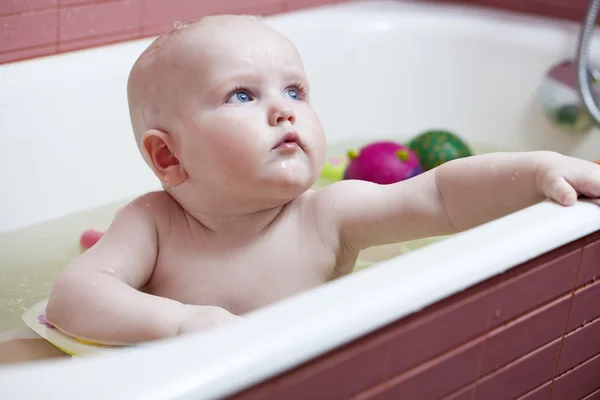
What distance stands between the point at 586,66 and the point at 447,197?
885 mm

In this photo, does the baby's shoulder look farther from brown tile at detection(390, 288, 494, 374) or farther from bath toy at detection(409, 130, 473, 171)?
bath toy at detection(409, 130, 473, 171)

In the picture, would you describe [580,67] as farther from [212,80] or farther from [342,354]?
[342,354]

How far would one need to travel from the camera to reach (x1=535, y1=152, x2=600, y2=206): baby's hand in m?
1.08

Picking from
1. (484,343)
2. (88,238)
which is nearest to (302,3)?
A: (88,238)

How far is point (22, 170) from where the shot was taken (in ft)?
5.16

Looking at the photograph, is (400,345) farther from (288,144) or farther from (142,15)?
(142,15)

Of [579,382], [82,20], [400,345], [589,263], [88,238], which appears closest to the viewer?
[400,345]

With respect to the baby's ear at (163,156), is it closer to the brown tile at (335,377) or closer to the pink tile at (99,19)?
the brown tile at (335,377)

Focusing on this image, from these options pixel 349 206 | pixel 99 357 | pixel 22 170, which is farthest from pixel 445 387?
pixel 22 170

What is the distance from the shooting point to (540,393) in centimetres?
118

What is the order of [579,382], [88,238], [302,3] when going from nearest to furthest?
[579,382] < [88,238] < [302,3]

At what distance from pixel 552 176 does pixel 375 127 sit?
1004 mm

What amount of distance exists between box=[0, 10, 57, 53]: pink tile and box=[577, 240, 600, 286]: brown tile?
103 cm

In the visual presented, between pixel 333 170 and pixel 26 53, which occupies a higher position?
pixel 26 53
